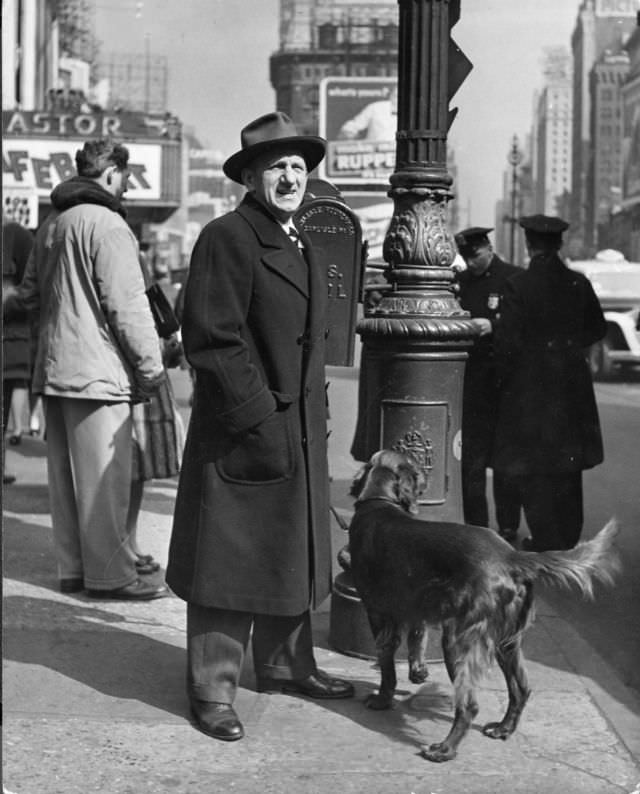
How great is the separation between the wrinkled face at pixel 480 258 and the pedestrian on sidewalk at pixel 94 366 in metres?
2.70

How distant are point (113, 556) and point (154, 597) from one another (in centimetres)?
28

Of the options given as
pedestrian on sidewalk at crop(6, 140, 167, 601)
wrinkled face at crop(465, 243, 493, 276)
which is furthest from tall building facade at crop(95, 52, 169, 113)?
wrinkled face at crop(465, 243, 493, 276)

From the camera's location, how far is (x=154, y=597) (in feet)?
20.8

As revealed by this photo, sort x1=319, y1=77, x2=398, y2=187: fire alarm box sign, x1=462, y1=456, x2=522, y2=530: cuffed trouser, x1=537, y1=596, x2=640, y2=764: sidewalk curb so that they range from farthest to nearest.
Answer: x1=319, y1=77, x2=398, y2=187: fire alarm box sign < x1=462, y1=456, x2=522, y2=530: cuffed trouser < x1=537, y1=596, x2=640, y2=764: sidewalk curb

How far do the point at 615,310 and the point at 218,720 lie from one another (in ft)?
70.7

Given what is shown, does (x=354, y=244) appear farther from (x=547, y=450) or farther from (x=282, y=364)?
(x=547, y=450)

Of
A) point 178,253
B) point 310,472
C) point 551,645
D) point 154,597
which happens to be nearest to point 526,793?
point 310,472

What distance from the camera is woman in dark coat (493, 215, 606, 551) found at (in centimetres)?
773

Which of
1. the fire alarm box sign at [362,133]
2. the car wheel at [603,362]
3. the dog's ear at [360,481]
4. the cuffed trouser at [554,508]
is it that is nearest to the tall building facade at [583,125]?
the fire alarm box sign at [362,133]

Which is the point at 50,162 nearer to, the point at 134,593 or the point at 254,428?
the point at 134,593

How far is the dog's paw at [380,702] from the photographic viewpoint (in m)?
4.69

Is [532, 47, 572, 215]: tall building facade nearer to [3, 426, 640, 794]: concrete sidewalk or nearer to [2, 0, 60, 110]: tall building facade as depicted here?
Answer: [2, 0, 60, 110]: tall building facade

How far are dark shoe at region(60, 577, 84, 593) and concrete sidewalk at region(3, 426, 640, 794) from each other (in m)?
0.30

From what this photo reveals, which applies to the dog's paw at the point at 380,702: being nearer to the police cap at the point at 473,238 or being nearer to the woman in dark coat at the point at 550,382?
the woman in dark coat at the point at 550,382
